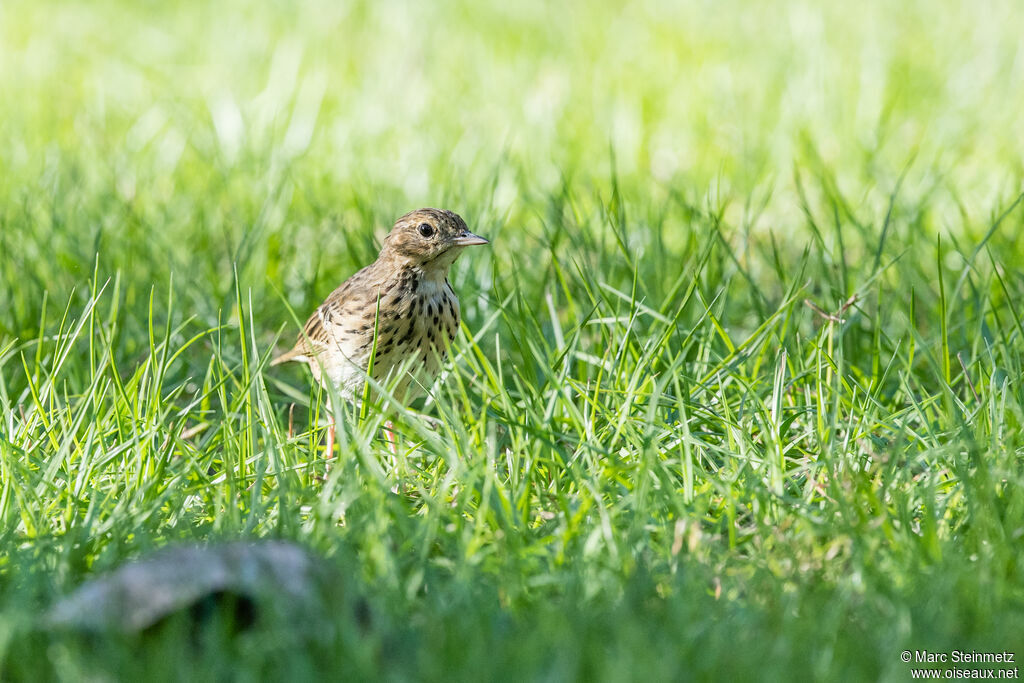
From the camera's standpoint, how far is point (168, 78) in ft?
30.3

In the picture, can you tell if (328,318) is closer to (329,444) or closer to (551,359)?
(329,444)

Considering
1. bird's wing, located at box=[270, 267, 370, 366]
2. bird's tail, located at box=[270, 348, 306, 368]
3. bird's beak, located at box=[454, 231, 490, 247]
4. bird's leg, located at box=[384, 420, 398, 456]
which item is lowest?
bird's leg, located at box=[384, 420, 398, 456]

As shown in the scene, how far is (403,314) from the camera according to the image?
15.4 ft

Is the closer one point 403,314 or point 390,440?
point 390,440

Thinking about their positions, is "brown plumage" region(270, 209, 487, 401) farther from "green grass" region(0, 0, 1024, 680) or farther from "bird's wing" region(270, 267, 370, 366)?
"green grass" region(0, 0, 1024, 680)

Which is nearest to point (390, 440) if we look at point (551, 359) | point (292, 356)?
point (551, 359)

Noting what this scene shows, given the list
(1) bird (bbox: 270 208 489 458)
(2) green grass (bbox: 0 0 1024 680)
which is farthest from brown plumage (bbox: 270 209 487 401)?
(2) green grass (bbox: 0 0 1024 680)

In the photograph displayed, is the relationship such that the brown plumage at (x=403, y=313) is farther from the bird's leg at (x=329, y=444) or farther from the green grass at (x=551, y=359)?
the bird's leg at (x=329, y=444)

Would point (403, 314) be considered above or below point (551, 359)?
above

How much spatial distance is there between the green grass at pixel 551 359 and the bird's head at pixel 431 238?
31 centimetres

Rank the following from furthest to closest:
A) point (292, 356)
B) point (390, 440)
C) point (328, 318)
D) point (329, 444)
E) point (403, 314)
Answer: point (292, 356) → point (328, 318) → point (403, 314) → point (390, 440) → point (329, 444)

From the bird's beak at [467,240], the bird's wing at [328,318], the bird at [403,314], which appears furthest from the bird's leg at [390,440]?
the bird's beak at [467,240]

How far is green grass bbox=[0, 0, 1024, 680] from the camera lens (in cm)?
288

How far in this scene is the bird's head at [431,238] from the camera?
4.74 m
